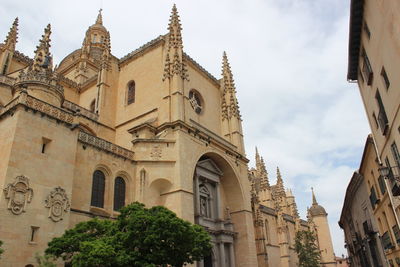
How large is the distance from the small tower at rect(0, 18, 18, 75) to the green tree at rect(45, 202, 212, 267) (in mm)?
18714

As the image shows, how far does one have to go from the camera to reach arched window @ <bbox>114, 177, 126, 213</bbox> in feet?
64.0

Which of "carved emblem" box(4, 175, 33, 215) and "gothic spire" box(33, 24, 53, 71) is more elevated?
"gothic spire" box(33, 24, 53, 71)

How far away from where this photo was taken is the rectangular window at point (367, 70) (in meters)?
14.0

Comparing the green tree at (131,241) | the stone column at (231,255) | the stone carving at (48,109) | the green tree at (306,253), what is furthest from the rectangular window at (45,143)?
the green tree at (306,253)

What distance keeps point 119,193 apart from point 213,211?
8885 millimetres

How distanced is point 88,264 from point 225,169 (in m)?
17.7

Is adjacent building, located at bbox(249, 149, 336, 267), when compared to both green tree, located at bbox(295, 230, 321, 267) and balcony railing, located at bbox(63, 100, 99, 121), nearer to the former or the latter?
green tree, located at bbox(295, 230, 321, 267)

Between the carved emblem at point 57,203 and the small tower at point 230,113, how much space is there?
17.7m

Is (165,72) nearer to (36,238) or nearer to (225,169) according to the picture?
(225,169)

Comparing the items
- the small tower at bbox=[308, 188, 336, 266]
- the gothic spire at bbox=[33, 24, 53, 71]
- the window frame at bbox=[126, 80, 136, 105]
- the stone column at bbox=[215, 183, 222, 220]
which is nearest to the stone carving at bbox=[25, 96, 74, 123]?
the gothic spire at bbox=[33, 24, 53, 71]

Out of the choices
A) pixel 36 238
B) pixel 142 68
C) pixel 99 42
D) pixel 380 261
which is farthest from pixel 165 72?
pixel 99 42

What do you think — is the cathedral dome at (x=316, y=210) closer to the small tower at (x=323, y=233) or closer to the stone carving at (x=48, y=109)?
the small tower at (x=323, y=233)

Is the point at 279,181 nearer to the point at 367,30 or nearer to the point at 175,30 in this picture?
the point at 175,30

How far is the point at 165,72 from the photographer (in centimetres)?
2527
